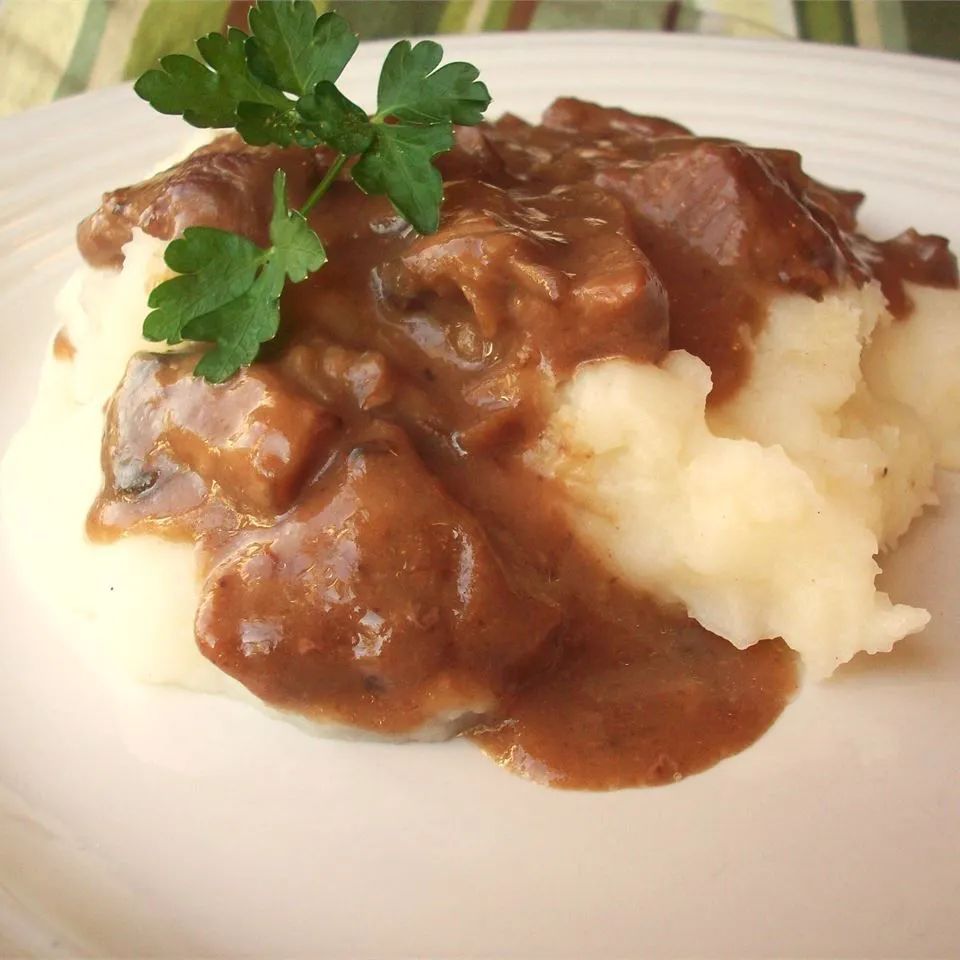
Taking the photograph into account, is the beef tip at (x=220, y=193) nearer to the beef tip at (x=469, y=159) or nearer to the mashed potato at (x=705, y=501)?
the mashed potato at (x=705, y=501)

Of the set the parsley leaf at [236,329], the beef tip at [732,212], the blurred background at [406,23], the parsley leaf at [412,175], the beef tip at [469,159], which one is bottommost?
the blurred background at [406,23]

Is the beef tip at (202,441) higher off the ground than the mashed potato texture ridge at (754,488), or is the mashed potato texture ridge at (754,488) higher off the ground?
the mashed potato texture ridge at (754,488)

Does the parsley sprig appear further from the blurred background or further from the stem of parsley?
the blurred background

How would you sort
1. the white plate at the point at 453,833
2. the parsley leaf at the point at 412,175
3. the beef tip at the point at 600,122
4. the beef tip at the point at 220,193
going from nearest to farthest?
the white plate at the point at 453,833
the parsley leaf at the point at 412,175
the beef tip at the point at 220,193
the beef tip at the point at 600,122

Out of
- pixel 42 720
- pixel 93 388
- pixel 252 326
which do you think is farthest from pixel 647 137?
pixel 42 720

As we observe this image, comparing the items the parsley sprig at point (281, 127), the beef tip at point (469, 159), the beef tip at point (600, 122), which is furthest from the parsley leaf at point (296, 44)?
the beef tip at point (600, 122)

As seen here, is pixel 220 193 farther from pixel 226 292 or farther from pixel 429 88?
pixel 429 88

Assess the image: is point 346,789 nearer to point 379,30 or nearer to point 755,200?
point 755,200

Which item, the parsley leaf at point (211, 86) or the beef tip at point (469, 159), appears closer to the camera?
the parsley leaf at point (211, 86)

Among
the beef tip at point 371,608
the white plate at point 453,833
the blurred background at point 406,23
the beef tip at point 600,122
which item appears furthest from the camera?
the blurred background at point 406,23
